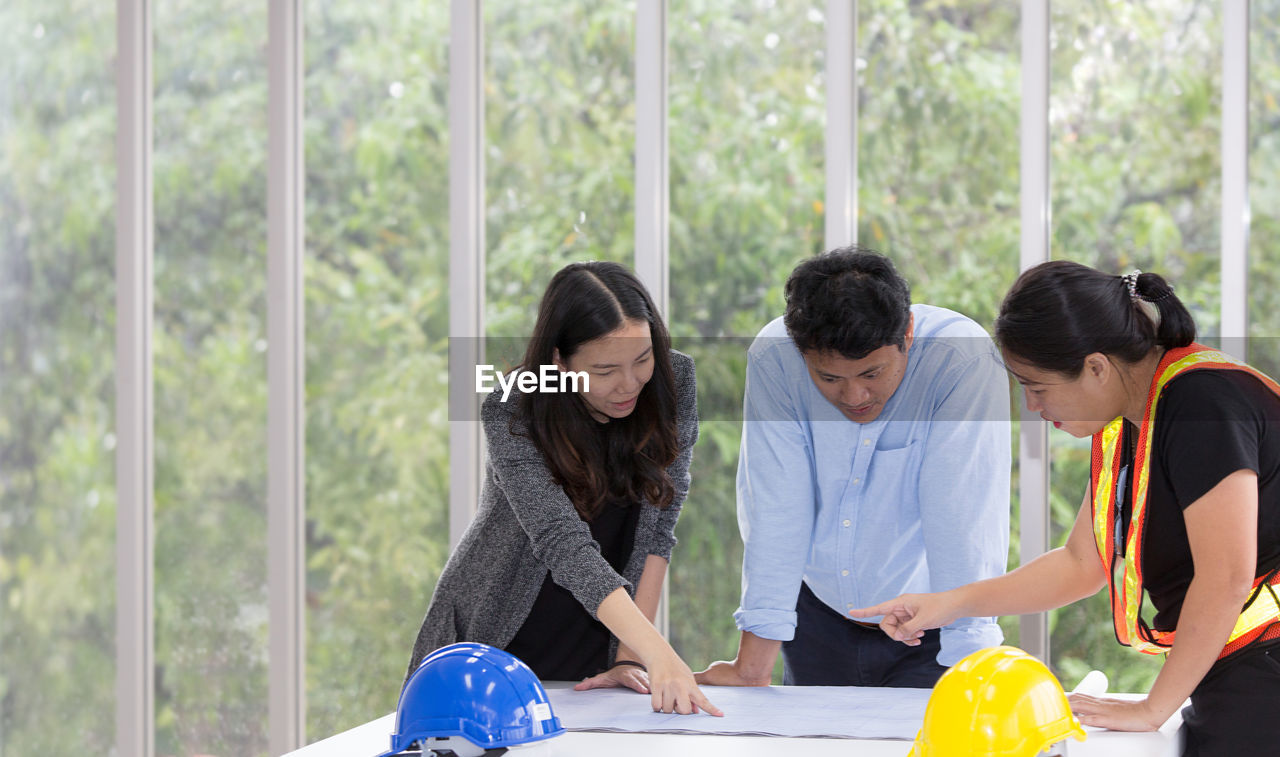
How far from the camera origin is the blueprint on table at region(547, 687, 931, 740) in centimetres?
142

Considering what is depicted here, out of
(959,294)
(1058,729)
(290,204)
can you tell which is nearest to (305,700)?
(290,204)

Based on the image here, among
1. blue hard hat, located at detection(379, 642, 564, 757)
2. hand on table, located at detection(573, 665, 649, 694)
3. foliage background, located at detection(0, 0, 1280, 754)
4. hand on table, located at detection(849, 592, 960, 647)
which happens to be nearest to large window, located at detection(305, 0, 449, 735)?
foliage background, located at detection(0, 0, 1280, 754)

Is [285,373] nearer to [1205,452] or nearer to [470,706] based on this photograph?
[470,706]

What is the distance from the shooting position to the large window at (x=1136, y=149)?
2.46 meters

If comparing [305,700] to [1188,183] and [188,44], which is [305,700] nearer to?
[188,44]

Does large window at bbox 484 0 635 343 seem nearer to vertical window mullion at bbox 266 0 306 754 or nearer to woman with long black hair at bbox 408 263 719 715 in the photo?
vertical window mullion at bbox 266 0 306 754

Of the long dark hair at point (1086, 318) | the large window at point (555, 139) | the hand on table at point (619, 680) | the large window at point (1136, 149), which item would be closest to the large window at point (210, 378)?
the large window at point (555, 139)

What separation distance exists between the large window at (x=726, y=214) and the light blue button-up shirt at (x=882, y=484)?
88 centimetres

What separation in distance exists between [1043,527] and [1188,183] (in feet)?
2.76

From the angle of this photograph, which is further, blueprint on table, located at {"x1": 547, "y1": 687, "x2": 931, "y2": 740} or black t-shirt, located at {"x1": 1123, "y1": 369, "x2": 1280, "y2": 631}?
blueprint on table, located at {"x1": 547, "y1": 687, "x2": 931, "y2": 740}

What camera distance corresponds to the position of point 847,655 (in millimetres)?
1830

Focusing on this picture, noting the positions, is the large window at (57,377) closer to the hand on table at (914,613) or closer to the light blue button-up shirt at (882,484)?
the light blue button-up shirt at (882,484)

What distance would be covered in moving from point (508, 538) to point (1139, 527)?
0.96 m

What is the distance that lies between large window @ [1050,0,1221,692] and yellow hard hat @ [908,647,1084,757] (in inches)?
61.9
